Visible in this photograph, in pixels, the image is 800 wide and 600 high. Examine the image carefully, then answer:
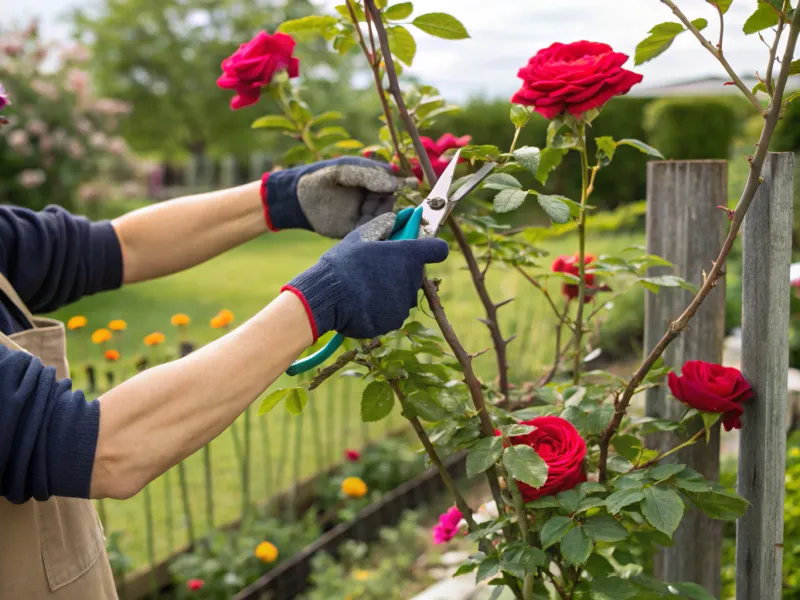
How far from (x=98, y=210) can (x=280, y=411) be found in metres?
5.61

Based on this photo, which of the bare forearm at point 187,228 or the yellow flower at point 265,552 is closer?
the bare forearm at point 187,228

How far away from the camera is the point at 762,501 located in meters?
1.29

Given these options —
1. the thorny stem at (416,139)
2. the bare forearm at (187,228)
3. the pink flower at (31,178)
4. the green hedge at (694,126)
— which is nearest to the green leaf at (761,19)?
the thorny stem at (416,139)

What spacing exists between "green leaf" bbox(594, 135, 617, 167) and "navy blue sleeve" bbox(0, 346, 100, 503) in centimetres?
96

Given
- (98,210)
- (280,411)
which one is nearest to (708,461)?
(280,411)

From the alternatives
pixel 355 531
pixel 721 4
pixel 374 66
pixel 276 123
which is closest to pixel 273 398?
pixel 374 66

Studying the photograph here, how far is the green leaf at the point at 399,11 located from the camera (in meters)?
1.34

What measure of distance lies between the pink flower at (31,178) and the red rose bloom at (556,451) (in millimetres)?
7269

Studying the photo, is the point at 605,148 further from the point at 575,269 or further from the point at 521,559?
the point at 521,559

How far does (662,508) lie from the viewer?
3.62ft

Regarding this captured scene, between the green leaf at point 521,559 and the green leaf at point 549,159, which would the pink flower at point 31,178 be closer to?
the green leaf at point 549,159

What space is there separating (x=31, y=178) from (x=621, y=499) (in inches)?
295

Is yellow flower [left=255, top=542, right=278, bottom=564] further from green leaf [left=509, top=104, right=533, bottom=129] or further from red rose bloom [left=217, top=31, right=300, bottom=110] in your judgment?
green leaf [left=509, top=104, right=533, bottom=129]

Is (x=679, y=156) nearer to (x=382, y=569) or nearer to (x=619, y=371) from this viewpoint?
(x=619, y=371)
